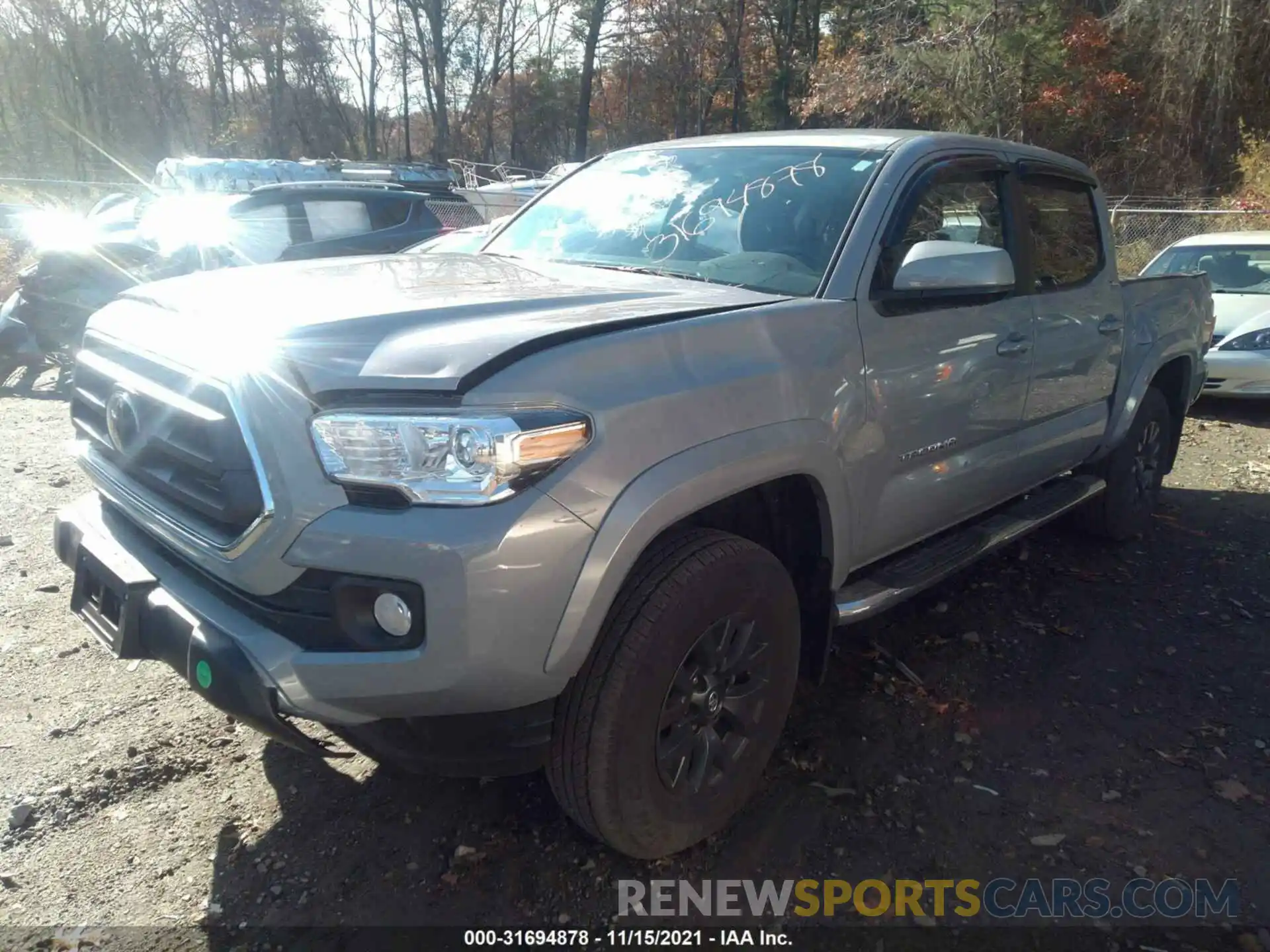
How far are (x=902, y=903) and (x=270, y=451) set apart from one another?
6.43 feet

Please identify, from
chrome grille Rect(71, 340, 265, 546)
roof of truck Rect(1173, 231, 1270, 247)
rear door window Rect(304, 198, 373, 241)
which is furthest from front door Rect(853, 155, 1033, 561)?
roof of truck Rect(1173, 231, 1270, 247)

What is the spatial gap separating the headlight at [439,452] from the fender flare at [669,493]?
0.80 feet

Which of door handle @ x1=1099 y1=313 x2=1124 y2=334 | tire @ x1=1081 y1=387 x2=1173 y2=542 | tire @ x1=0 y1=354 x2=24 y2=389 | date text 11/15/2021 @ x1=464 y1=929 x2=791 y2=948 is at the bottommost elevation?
date text 11/15/2021 @ x1=464 y1=929 x2=791 y2=948

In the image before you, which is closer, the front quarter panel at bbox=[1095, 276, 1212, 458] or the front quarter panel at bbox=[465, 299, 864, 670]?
→ the front quarter panel at bbox=[465, 299, 864, 670]

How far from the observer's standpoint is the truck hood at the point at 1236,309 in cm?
846

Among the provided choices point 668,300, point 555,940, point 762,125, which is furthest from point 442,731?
point 762,125

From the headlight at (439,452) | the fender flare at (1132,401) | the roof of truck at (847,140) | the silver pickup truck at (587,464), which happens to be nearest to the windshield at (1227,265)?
the fender flare at (1132,401)

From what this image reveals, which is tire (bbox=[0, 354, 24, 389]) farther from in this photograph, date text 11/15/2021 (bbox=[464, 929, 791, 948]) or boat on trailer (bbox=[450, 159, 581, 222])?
date text 11/15/2021 (bbox=[464, 929, 791, 948])

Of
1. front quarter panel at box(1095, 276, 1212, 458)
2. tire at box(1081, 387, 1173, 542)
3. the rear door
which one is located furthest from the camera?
tire at box(1081, 387, 1173, 542)

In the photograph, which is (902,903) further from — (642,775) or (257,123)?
(257,123)

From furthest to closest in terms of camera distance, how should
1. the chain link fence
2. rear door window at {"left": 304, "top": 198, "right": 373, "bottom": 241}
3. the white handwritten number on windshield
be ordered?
the chain link fence < rear door window at {"left": 304, "top": 198, "right": 373, "bottom": 241} < the white handwritten number on windshield

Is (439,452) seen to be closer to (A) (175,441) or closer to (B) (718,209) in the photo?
(A) (175,441)

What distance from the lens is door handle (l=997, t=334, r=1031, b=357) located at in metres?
3.56
